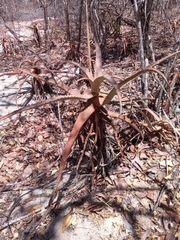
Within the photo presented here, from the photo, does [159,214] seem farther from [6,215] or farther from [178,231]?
[6,215]

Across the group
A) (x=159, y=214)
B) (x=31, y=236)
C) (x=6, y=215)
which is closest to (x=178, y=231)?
(x=159, y=214)

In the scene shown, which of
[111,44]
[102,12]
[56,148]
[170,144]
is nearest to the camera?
[170,144]

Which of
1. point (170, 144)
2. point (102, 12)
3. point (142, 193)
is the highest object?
point (102, 12)

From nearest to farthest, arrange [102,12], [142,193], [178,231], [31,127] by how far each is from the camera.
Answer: [178,231] → [142,193] → [31,127] → [102,12]

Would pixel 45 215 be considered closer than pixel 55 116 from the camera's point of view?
Yes

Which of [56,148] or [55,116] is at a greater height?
[55,116]

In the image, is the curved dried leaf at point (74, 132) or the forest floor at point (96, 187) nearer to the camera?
the curved dried leaf at point (74, 132)

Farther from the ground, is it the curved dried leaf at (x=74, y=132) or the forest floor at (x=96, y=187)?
the curved dried leaf at (x=74, y=132)

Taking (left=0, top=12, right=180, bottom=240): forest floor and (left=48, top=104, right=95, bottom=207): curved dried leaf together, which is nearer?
(left=48, top=104, right=95, bottom=207): curved dried leaf

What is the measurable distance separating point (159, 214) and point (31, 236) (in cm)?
69

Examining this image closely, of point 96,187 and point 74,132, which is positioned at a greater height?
point 74,132

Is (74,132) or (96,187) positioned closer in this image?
(74,132)

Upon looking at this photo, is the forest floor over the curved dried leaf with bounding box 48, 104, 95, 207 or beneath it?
beneath

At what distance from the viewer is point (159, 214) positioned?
1181mm
